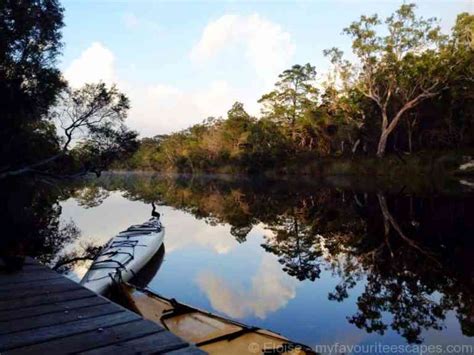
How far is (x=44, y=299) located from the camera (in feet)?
13.0

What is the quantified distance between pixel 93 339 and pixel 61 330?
0.35 metres

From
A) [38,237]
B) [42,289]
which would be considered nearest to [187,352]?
[42,289]

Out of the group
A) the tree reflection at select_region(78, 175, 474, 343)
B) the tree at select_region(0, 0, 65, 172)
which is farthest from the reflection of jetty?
the tree at select_region(0, 0, 65, 172)

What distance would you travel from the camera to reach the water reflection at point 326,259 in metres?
6.68

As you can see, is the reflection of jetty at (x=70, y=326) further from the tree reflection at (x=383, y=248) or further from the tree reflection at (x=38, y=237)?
the tree reflection at (x=383, y=248)

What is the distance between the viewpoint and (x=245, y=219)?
60.1 ft

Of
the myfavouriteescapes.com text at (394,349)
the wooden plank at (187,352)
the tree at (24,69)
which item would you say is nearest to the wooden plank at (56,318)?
the wooden plank at (187,352)

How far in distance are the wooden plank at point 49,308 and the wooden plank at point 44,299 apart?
0.30 ft

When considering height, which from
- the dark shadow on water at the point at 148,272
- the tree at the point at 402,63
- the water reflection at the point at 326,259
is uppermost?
the tree at the point at 402,63

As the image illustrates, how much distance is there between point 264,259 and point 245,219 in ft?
23.9

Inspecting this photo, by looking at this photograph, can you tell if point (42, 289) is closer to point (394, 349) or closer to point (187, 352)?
point (187, 352)

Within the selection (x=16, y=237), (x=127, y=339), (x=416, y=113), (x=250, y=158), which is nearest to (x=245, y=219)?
(x=16, y=237)

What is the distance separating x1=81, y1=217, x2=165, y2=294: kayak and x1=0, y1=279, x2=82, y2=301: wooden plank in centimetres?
185

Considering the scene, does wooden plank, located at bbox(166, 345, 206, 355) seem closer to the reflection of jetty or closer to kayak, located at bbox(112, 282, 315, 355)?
the reflection of jetty
